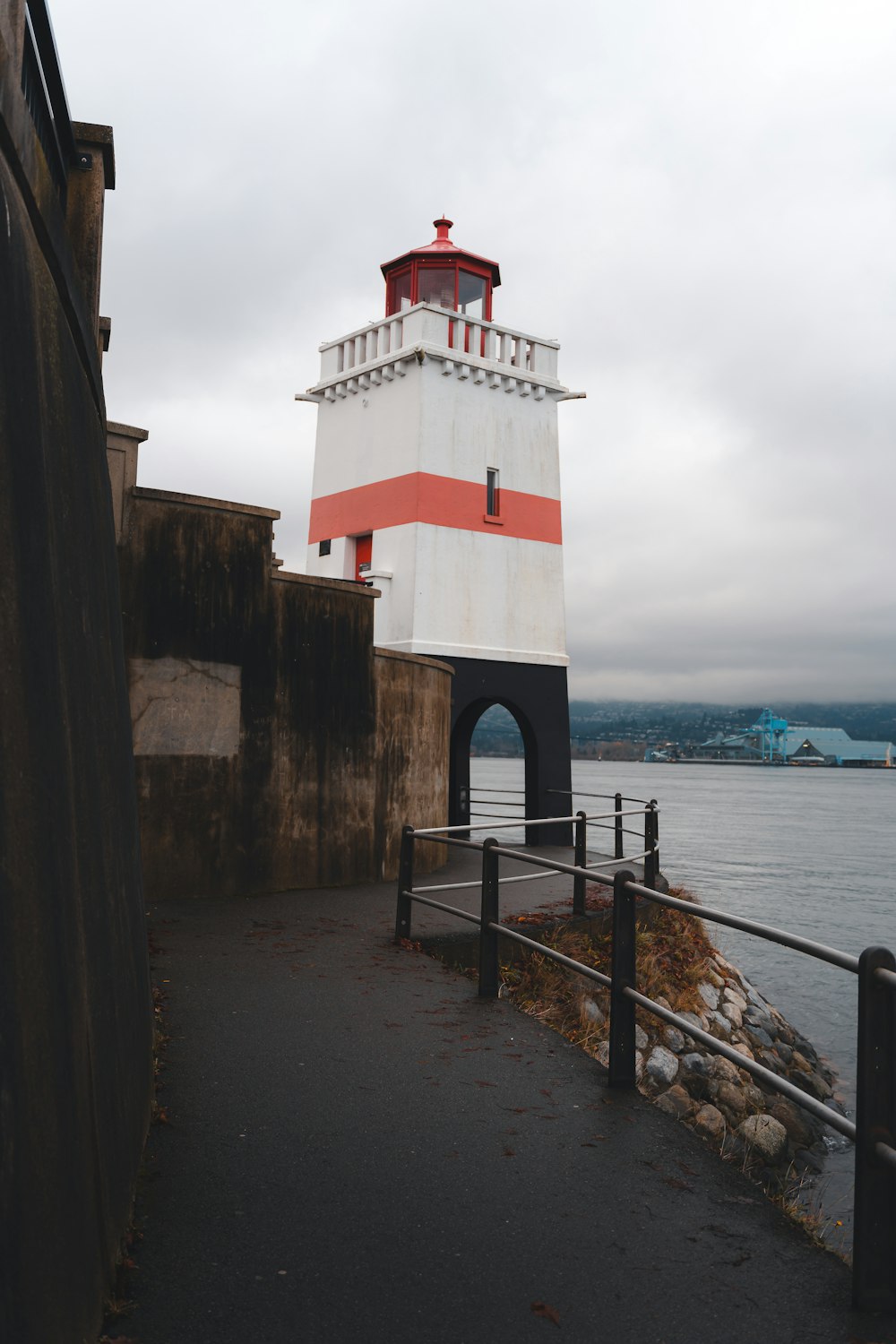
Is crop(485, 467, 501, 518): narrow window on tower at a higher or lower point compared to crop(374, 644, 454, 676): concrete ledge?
higher

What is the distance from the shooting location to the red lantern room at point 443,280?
19969mm

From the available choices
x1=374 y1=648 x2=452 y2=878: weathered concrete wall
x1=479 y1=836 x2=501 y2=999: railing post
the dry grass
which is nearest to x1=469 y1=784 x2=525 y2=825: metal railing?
x1=479 y1=836 x2=501 y2=999: railing post

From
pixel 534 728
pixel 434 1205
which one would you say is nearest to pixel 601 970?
pixel 434 1205

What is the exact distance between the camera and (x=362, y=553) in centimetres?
1973

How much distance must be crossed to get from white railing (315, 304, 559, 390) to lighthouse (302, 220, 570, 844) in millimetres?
31

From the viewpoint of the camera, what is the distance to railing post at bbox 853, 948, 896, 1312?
3.23 meters

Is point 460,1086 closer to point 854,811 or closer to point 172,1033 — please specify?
point 172,1033

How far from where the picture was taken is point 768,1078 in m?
4.05

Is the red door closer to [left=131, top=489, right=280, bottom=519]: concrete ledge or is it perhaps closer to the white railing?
the white railing

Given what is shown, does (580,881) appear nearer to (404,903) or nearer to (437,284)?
(404,903)

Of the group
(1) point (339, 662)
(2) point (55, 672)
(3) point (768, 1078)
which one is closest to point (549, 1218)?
(3) point (768, 1078)

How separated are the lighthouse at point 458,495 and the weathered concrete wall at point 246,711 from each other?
244 inches

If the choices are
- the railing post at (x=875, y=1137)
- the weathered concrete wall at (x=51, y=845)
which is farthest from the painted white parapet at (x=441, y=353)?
the railing post at (x=875, y=1137)

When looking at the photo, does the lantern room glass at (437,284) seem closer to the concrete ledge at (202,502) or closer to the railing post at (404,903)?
the concrete ledge at (202,502)
